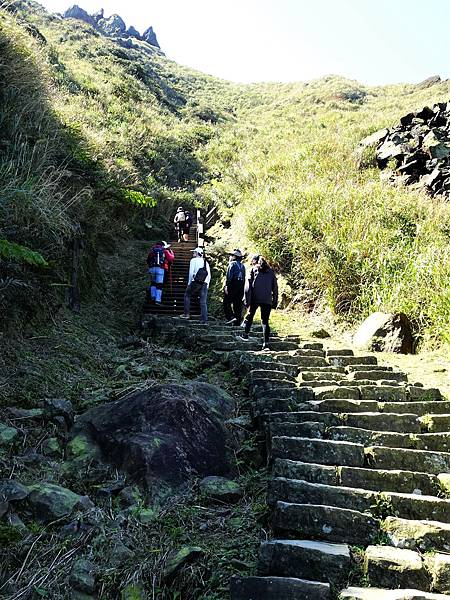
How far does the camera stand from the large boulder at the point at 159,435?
4.26 metres

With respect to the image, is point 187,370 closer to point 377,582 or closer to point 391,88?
point 377,582

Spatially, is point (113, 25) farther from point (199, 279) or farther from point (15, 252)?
point (15, 252)

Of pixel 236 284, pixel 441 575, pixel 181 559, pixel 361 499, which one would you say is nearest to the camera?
pixel 441 575

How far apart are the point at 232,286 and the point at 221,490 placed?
21.7 feet

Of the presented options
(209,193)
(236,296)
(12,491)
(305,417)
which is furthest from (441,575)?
(209,193)

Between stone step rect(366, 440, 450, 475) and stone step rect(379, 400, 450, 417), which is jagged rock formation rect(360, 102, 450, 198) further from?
stone step rect(366, 440, 450, 475)

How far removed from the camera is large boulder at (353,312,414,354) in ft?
26.9

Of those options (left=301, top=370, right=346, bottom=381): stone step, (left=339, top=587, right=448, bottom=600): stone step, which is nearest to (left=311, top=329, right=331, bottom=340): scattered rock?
(left=301, top=370, right=346, bottom=381): stone step

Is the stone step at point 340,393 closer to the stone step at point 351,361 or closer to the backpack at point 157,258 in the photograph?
the stone step at point 351,361

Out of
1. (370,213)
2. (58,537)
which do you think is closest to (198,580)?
(58,537)

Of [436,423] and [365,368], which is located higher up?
[365,368]

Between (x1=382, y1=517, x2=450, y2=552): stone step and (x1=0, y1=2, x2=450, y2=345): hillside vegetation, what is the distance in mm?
3903

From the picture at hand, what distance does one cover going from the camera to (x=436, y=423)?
4969mm

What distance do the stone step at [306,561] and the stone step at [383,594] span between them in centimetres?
14
